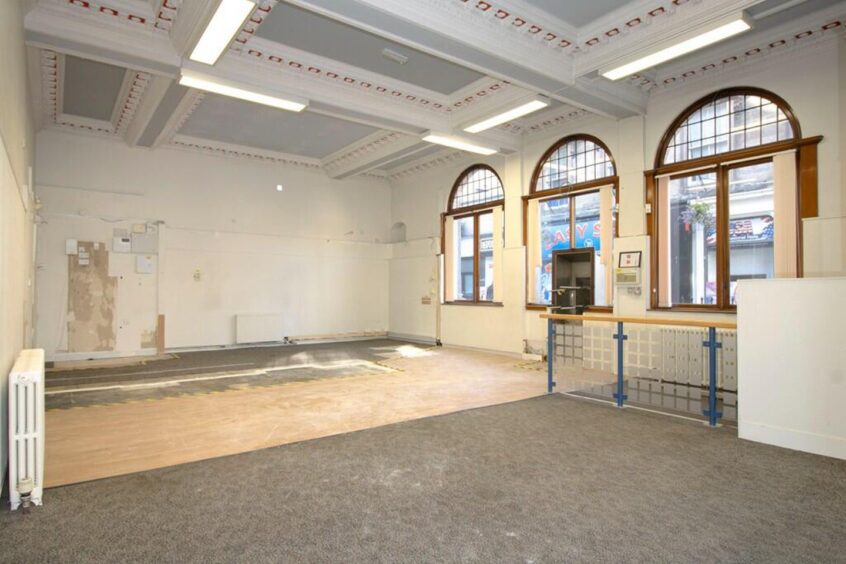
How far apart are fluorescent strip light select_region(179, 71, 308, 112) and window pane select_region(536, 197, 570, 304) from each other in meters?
4.35

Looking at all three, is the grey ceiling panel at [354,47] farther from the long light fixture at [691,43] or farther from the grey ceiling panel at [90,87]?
the grey ceiling panel at [90,87]

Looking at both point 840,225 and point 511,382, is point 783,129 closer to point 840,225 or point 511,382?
point 840,225

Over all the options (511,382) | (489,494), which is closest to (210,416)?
(489,494)

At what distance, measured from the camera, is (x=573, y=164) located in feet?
26.1

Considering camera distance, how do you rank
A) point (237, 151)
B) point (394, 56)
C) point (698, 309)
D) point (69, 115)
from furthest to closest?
point (237, 151) → point (69, 115) → point (698, 309) → point (394, 56)

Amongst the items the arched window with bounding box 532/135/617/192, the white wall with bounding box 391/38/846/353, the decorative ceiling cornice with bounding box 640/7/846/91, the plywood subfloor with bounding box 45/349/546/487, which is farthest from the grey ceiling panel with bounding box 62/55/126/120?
the decorative ceiling cornice with bounding box 640/7/846/91

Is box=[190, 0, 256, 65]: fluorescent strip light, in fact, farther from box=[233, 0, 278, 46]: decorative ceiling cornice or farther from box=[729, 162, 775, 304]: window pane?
box=[729, 162, 775, 304]: window pane

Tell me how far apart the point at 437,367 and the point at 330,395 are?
2.38 m

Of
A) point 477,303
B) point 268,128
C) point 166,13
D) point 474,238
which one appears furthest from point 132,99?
point 477,303

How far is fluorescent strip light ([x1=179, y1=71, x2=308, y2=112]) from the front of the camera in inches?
224

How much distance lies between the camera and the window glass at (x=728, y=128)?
5719mm

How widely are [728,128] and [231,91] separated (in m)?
6.25

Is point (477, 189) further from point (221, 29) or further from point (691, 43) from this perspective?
point (221, 29)

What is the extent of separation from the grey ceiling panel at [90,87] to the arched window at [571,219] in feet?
21.4
